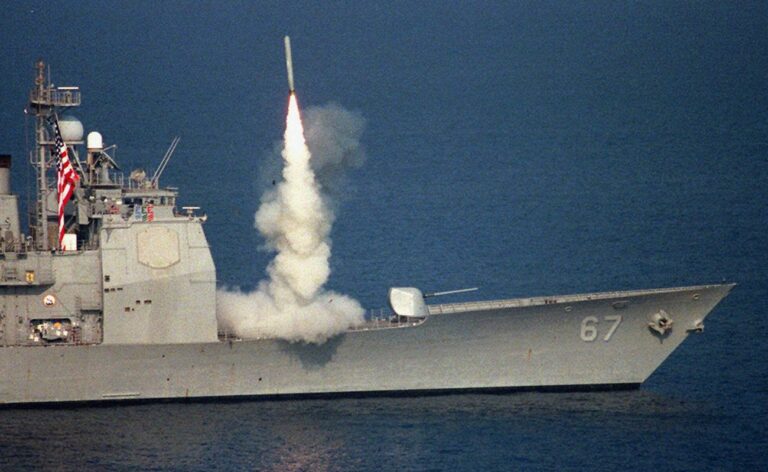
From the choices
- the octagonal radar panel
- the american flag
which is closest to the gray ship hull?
the octagonal radar panel

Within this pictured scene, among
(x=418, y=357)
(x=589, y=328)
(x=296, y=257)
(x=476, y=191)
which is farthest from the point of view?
(x=476, y=191)

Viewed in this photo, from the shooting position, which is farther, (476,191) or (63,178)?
(476,191)

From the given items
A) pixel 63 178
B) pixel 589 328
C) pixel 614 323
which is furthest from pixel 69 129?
pixel 614 323

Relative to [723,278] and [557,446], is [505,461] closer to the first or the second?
[557,446]

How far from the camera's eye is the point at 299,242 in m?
41.9

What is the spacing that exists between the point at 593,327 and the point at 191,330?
9.80 m

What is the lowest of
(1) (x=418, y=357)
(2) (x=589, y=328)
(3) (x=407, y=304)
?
(1) (x=418, y=357)

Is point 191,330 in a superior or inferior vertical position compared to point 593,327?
superior

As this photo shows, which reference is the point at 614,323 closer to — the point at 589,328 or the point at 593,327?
the point at 593,327

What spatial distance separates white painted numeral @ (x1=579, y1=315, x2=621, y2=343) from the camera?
42.4 m

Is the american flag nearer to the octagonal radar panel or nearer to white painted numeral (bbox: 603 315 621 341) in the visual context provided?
the octagonal radar panel

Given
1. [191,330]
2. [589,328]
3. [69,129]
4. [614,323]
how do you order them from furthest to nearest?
[69,129], [614,323], [589,328], [191,330]

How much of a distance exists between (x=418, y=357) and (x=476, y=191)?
34879 mm

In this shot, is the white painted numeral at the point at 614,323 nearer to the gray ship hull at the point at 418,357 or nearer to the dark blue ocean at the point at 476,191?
the gray ship hull at the point at 418,357
